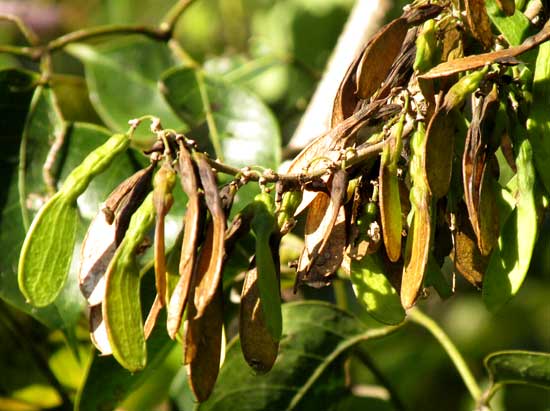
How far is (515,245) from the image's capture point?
66cm

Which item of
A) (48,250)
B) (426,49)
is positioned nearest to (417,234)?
(426,49)

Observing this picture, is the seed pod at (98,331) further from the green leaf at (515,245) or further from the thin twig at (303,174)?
the green leaf at (515,245)

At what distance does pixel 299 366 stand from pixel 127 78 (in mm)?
506

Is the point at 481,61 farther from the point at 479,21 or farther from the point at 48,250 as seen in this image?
the point at 48,250

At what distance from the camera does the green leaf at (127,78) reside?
125 centimetres

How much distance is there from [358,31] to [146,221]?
90 cm

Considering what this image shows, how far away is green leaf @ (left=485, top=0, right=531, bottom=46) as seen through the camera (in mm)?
708

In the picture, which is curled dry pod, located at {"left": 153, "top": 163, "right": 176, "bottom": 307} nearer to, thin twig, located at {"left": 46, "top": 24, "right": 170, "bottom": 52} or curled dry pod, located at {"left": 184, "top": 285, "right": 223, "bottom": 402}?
curled dry pod, located at {"left": 184, "top": 285, "right": 223, "bottom": 402}

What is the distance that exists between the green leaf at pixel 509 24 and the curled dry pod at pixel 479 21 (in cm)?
1

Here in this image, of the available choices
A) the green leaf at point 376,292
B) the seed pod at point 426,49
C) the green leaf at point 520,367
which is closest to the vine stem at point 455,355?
the green leaf at point 520,367

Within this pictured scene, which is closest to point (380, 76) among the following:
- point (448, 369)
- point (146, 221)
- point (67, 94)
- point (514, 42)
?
point (514, 42)

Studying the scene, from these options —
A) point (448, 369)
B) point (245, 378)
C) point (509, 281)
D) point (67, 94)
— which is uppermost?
point (67, 94)

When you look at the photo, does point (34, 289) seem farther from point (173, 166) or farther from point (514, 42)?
point (514, 42)

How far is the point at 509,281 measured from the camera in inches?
25.6
